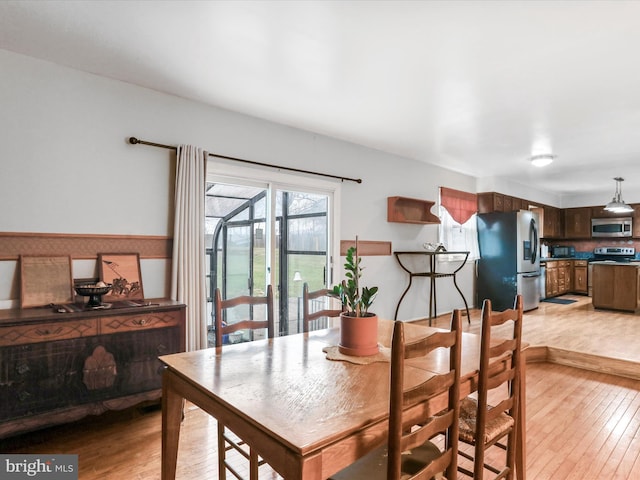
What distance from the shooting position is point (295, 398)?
1.27 m

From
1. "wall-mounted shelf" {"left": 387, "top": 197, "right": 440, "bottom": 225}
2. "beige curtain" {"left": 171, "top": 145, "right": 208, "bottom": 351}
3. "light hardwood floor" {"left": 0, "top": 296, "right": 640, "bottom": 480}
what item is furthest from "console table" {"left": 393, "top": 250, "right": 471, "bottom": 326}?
"beige curtain" {"left": 171, "top": 145, "right": 208, "bottom": 351}

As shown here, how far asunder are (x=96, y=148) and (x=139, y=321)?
135 cm

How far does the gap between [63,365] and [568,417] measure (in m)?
3.50

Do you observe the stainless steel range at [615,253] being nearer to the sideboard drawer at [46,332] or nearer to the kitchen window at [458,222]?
the kitchen window at [458,222]

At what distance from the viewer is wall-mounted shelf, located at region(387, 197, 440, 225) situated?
5094 millimetres

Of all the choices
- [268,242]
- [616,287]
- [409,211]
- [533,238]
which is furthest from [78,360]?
[616,287]

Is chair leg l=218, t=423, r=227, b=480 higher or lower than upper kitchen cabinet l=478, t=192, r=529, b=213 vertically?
lower

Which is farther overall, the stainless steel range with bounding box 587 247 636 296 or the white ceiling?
the stainless steel range with bounding box 587 247 636 296

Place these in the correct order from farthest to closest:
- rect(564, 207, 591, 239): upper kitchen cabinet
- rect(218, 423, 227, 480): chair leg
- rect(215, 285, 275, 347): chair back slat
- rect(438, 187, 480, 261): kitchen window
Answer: rect(564, 207, 591, 239): upper kitchen cabinet
rect(438, 187, 480, 261): kitchen window
rect(215, 285, 275, 347): chair back slat
rect(218, 423, 227, 480): chair leg

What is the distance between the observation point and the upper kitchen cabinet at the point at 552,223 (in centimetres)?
857

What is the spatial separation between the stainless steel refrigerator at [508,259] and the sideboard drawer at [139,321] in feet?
17.8

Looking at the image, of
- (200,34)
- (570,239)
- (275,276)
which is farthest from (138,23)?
(570,239)

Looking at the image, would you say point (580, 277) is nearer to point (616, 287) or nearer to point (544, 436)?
point (616, 287)

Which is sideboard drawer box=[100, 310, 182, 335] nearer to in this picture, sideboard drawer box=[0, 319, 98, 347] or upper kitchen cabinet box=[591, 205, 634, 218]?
sideboard drawer box=[0, 319, 98, 347]
